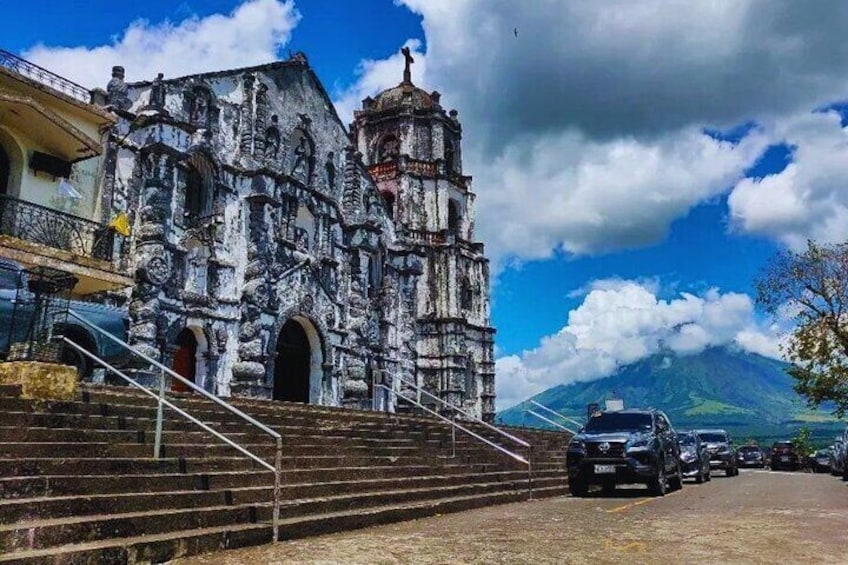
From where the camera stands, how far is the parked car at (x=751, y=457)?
39750 millimetres

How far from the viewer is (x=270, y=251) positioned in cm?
2223

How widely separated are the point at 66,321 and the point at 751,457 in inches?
1481

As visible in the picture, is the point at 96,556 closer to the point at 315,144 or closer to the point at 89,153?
the point at 89,153

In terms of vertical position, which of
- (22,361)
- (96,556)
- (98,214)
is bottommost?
(96,556)

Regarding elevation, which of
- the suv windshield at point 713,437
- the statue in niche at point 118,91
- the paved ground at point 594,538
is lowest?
the paved ground at point 594,538

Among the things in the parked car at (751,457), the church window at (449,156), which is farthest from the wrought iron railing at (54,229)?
the parked car at (751,457)

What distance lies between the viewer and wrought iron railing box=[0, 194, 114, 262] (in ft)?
46.0

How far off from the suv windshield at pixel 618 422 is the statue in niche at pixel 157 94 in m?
14.2

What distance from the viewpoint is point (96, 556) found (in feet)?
19.3

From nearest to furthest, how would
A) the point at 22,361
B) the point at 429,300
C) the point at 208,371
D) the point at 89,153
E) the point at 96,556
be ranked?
1. the point at 96,556
2. the point at 22,361
3. the point at 89,153
4. the point at 208,371
5. the point at 429,300

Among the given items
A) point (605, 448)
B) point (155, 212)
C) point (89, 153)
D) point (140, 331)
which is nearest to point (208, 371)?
point (140, 331)

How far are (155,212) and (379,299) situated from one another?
11452mm

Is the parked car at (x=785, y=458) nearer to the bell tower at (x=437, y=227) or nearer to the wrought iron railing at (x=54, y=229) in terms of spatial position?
the bell tower at (x=437, y=227)

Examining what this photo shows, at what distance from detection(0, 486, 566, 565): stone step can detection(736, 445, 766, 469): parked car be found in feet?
113
